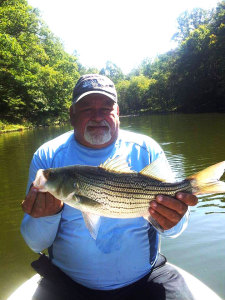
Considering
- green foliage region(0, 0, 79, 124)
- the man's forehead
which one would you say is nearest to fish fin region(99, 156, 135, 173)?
the man's forehead

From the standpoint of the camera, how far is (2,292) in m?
4.64

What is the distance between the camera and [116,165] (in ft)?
8.71

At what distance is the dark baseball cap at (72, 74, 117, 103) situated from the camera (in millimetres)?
3568

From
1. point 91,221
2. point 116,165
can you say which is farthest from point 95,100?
point 91,221

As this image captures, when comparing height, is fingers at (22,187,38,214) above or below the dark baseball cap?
below

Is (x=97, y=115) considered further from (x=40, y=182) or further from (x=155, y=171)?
(x=40, y=182)

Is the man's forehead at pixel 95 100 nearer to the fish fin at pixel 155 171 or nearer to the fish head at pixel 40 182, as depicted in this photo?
the fish fin at pixel 155 171

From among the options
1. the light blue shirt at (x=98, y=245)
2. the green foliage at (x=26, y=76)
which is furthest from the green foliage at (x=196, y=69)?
the light blue shirt at (x=98, y=245)

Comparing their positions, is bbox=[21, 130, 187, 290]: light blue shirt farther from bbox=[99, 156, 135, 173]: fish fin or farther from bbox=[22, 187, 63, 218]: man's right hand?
bbox=[99, 156, 135, 173]: fish fin

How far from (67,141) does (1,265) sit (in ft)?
11.1

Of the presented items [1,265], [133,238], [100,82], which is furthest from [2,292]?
[100,82]

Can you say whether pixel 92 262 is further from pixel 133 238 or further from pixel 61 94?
pixel 61 94

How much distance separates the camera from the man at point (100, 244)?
9.90 ft

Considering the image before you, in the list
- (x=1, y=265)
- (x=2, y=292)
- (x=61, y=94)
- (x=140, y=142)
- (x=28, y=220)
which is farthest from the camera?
(x=61, y=94)
